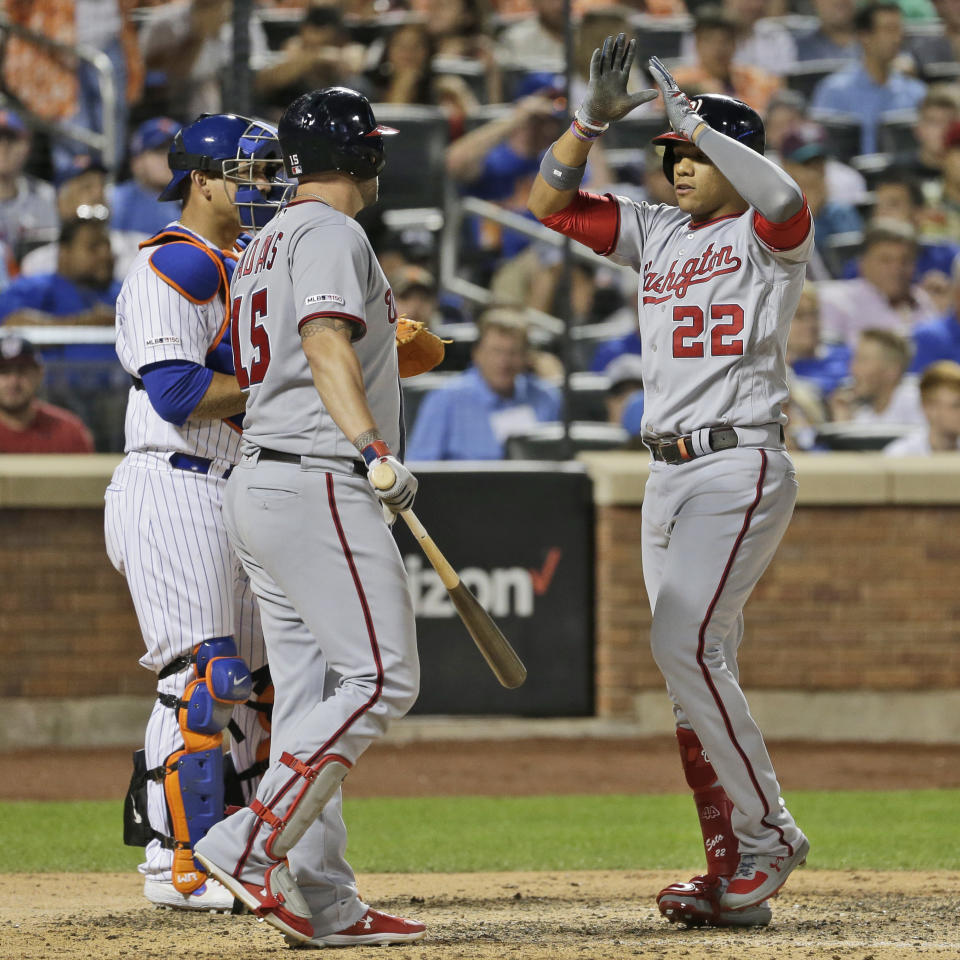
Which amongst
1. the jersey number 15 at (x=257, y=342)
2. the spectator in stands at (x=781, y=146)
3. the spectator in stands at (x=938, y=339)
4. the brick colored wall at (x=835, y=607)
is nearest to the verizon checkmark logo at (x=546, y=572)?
the brick colored wall at (x=835, y=607)

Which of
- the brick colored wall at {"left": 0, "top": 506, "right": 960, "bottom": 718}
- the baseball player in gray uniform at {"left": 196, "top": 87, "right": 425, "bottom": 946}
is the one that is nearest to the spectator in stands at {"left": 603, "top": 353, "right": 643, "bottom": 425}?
the brick colored wall at {"left": 0, "top": 506, "right": 960, "bottom": 718}

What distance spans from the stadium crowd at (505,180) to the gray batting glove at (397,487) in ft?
17.1

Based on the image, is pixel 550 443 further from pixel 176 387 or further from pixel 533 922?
pixel 533 922

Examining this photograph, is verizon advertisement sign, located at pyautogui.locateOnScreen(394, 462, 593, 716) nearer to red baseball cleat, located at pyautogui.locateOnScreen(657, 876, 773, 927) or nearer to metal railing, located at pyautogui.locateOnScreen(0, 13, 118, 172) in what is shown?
metal railing, located at pyautogui.locateOnScreen(0, 13, 118, 172)

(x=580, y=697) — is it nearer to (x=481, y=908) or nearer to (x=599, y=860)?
(x=599, y=860)

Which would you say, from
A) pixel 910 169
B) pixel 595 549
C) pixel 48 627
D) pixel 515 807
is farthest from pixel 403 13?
pixel 515 807

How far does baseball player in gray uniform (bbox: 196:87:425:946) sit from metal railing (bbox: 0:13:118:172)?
21.5 ft

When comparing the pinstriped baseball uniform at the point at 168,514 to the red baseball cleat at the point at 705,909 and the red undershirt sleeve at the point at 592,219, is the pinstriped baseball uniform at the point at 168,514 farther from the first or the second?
the red baseball cleat at the point at 705,909

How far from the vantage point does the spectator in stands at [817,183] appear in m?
10.8

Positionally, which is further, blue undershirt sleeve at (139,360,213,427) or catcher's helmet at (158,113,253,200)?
catcher's helmet at (158,113,253,200)

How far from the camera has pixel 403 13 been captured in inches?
433

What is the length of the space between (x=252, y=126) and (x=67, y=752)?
14.6 feet

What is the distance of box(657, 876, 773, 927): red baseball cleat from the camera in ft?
13.1

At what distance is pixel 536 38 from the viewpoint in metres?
11.1
